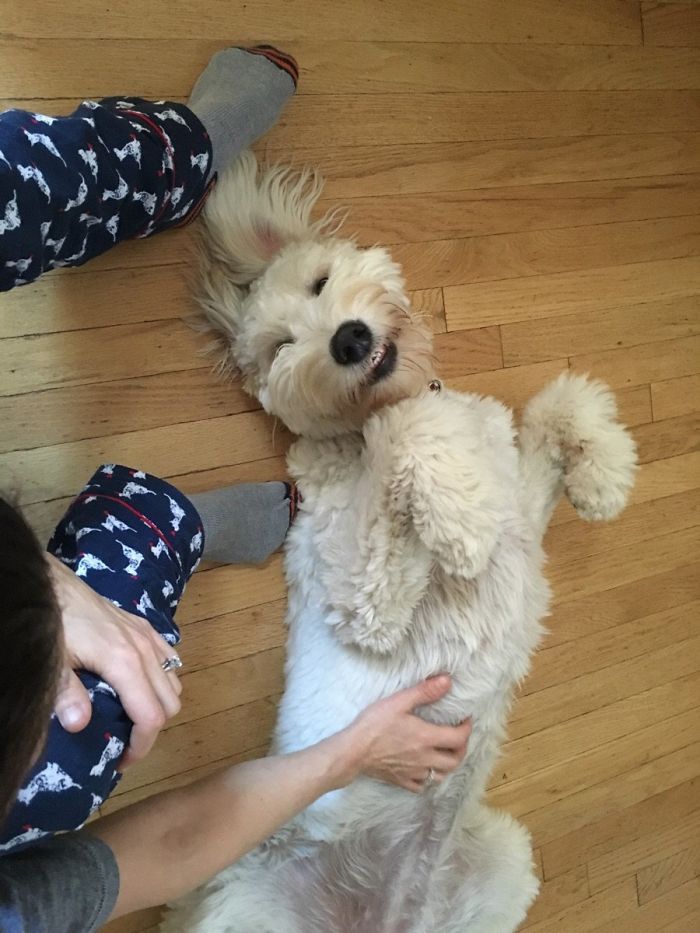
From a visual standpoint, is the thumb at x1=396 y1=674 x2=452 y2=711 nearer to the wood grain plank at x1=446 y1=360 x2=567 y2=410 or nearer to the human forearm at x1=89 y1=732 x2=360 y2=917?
the human forearm at x1=89 y1=732 x2=360 y2=917

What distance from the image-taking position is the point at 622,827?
2.18 meters

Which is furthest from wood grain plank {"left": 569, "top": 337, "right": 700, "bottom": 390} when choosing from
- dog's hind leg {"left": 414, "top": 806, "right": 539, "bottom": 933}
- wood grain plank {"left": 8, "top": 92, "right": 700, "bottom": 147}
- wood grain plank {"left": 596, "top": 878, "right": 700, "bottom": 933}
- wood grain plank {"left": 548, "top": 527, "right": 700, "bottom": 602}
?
wood grain plank {"left": 596, "top": 878, "right": 700, "bottom": 933}

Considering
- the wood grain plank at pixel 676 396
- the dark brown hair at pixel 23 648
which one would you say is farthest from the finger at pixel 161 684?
the wood grain plank at pixel 676 396

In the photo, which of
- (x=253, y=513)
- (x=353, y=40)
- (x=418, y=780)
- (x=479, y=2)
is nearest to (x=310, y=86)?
(x=353, y=40)

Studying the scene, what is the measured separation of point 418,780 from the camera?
5.01 feet

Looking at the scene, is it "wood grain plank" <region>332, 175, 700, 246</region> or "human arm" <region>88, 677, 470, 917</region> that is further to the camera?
"wood grain plank" <region>332, 175, 700, 246</region>

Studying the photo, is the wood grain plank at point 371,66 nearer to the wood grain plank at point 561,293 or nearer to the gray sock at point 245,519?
the wood grain plank at point 561,293

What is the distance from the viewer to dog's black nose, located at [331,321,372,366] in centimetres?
139

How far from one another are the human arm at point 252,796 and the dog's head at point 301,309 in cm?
59

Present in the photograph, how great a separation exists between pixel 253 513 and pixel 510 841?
93 centimetres

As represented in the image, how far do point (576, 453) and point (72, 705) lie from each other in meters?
1.10

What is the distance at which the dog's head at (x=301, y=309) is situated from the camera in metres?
1.42

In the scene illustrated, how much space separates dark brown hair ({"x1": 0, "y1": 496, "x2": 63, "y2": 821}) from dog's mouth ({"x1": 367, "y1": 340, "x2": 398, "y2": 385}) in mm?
789

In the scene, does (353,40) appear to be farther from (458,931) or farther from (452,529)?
(458,931)
